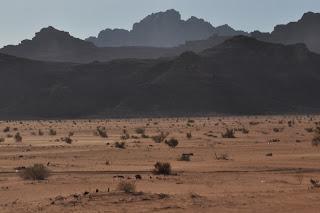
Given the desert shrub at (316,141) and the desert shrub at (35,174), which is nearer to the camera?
the desert shrub at (35,174)

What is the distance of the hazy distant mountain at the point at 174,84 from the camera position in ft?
476

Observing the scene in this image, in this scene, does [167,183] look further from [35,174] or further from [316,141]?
[316,141]

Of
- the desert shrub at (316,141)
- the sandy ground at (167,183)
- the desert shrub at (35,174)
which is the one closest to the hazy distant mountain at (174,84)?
the desert shrub at (316,141)

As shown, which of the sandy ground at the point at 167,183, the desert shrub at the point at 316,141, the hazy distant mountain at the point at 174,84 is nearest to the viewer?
the sandy ground at the point at 167,183

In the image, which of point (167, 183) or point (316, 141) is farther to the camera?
point (316, 141)

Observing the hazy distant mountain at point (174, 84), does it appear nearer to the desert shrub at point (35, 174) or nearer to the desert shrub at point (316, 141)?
the desert shrub at point (316, 141)

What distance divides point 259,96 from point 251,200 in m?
137

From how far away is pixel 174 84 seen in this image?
5822 inches

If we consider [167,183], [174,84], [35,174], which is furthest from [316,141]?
[174,84]

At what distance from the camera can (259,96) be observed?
15162 centimetres

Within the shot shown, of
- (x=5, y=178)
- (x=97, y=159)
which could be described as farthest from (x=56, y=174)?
(x=97, y=159)

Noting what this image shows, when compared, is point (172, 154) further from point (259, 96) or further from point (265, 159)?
point (259, 96)

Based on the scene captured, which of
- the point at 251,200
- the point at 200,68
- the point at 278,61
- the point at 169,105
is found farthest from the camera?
the point at 278,61

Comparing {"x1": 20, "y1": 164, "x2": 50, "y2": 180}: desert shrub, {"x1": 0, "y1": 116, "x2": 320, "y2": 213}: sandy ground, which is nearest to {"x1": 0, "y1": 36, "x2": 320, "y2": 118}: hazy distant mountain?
{"x1": 0, "y1": 116, "x2": 320, "y2": 213}: sandy ground
